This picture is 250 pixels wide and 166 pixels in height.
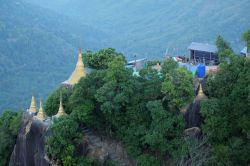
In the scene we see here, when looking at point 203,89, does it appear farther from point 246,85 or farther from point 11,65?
point 11,65

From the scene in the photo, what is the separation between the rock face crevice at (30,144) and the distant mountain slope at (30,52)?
3749 cm

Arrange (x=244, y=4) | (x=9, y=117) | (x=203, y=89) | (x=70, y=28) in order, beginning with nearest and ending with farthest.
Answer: (x=203, y=89), (x=9, y=117), (x=244, y=4), (x=70, y=28)

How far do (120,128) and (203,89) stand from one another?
3.67 meters

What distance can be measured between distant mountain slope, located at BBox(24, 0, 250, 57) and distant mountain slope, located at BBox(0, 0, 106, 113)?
1032 cm

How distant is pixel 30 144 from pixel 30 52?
189ft

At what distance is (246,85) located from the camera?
2033 centimetres

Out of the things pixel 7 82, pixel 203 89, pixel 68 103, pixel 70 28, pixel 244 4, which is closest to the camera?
pixel 203 89

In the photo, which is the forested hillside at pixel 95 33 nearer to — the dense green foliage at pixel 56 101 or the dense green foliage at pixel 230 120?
the dense green foliage at pixel 56 101

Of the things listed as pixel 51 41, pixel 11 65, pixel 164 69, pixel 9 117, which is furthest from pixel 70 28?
pixel 164 69

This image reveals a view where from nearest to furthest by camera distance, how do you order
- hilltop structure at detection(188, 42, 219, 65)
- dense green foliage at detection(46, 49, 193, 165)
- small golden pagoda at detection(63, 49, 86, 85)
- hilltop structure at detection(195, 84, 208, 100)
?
dense green foliage at detection(46, 49, 193, 165) → hilltop structure at detection(195, 84, 208, 100) → small golden pagoda at detection(63, 49, 86, 85) → hilltop structure at detection(188, 42, 219, 65)

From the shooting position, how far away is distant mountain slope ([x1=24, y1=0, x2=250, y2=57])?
8681cm

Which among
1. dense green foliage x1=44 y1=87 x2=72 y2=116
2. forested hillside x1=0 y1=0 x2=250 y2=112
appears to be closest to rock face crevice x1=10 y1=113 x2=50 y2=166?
dense green foliage x1=44 y1=87 x2=72 y2=116

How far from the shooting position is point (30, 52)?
8119 cm

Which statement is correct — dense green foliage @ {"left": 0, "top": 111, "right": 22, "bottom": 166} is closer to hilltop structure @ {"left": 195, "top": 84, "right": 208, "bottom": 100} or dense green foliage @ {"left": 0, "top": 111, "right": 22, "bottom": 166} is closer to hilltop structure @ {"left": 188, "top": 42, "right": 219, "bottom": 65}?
hilltop structure @ {"left": 188, "top": 42, "right": 219, "bottom": 65}
